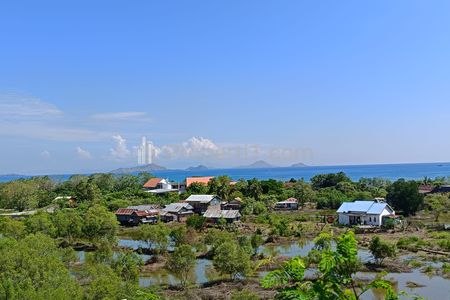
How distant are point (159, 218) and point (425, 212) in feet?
122


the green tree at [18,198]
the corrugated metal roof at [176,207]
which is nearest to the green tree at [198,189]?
the corrugated metal roof at [176,207]

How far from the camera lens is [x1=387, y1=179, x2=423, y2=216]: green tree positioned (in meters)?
59.3

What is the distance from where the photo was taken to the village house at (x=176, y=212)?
2379 inches

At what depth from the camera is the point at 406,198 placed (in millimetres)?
59500

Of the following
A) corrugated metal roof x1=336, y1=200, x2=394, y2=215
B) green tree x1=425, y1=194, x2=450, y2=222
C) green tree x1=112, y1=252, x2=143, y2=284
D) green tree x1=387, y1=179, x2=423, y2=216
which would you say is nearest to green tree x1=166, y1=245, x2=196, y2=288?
green tree x1=112, y1=252, x2=143, y2=284

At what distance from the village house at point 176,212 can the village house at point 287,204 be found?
15.6m

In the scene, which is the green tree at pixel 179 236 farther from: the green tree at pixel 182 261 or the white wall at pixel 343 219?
the white wall at pixel 343 219

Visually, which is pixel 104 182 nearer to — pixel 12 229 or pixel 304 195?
pixel 304 195

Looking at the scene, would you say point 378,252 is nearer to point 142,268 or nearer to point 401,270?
Result: point 401,270

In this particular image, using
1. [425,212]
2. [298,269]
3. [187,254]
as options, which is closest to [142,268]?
[187,254]

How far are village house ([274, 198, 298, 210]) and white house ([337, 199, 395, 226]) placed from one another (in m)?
17.6

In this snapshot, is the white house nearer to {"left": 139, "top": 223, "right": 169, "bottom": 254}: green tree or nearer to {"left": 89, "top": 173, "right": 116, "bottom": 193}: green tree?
{"left": 139, "top": 223, "right": 169, "bottom": 254}: green tree

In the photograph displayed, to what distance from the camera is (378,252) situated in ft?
109

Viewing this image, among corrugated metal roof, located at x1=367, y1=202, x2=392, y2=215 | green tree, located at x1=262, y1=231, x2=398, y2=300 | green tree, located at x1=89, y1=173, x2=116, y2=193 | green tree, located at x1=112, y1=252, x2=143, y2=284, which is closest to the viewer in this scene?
green tree, located at x1=262, y1=231, x2=398, y2=300
